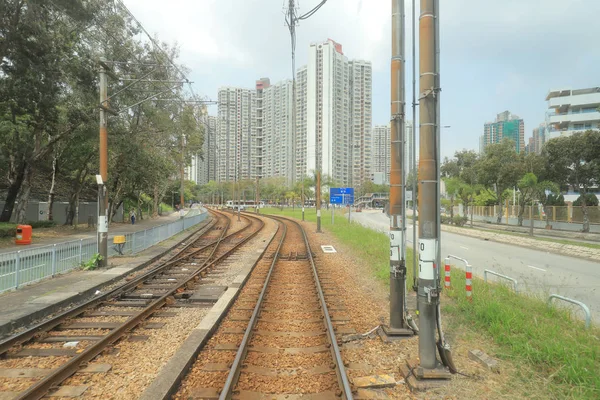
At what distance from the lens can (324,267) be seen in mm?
13188

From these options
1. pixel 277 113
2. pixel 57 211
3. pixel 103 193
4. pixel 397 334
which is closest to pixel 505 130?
pixel 277 113

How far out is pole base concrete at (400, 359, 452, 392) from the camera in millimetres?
4391

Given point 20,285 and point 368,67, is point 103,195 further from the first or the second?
point 368,67

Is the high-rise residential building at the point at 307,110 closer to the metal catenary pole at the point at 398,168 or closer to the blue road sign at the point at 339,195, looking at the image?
the blue road sign at the point at 339,195

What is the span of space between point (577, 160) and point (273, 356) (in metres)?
36.1

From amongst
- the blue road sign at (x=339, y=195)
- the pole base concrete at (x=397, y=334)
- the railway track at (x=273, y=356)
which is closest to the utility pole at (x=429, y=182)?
the railway track at (x=273, y=356)

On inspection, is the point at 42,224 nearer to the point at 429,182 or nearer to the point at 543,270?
the point at 429,182

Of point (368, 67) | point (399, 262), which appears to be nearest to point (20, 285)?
point (399, 262)

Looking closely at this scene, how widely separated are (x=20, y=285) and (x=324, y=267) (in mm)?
8802

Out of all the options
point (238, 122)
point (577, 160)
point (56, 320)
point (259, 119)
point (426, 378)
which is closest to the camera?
Answer: point (426, 378)

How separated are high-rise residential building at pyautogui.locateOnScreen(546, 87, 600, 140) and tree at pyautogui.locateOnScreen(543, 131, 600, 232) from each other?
2939cm

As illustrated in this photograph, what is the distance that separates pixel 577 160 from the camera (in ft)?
104

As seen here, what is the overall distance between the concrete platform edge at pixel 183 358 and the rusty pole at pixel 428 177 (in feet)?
9.96

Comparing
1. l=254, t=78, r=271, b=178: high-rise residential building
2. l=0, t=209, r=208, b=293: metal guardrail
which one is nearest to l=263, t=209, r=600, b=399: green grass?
l=0, t=209, r=208, b=293: metal guardrail
